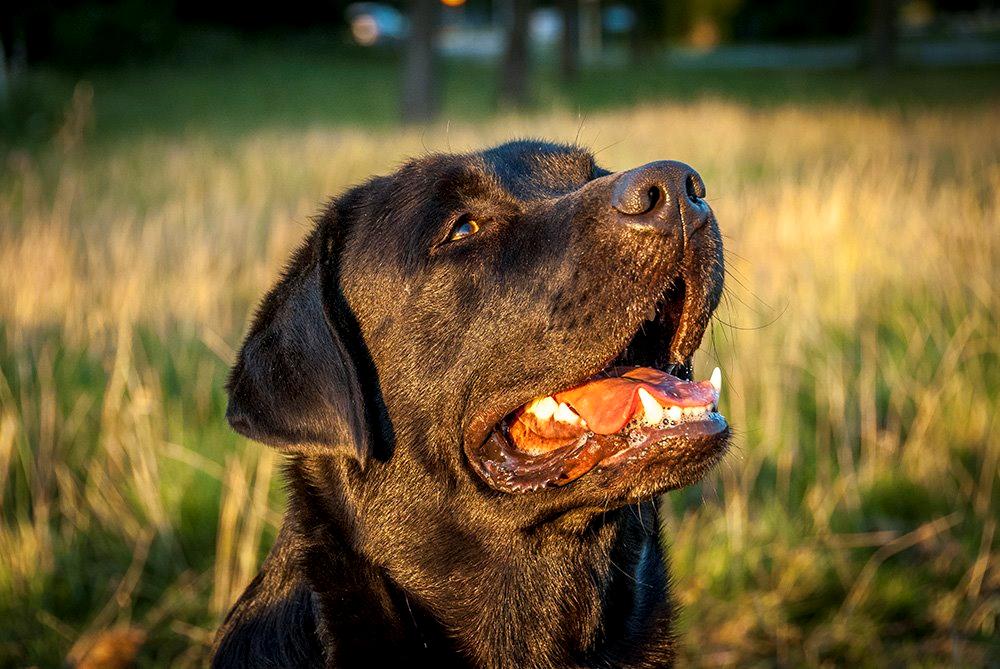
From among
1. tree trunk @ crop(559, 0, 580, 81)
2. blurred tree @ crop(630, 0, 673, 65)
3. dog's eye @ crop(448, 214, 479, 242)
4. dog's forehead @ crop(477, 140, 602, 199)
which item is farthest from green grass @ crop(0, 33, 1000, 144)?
dog's eye @ crop(448, 214, 479, 242)

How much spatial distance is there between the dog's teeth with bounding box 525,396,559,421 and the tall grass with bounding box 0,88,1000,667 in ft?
3.79

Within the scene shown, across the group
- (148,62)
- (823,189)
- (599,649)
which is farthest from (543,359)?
(148,62)

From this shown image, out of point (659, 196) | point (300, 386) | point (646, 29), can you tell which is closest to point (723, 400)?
point (659, 196)

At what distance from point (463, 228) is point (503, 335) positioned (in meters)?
0.33

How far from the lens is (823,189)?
8.44m

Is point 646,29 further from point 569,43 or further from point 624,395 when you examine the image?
point 624,395

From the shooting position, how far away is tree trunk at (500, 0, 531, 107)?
25234 millimetres

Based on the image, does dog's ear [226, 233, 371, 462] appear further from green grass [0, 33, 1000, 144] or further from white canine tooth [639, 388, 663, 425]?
green grass [0, 33, 1000, 144]

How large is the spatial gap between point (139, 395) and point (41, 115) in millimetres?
11398

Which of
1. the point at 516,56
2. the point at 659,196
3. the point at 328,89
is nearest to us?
the point at 659,196

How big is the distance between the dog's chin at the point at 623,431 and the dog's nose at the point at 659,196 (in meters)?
0.22

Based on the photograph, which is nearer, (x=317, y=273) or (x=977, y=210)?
(x=317, y=273)

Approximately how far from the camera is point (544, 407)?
8.39 feet

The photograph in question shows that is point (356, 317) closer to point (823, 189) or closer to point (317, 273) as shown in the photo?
point (317, 273)
